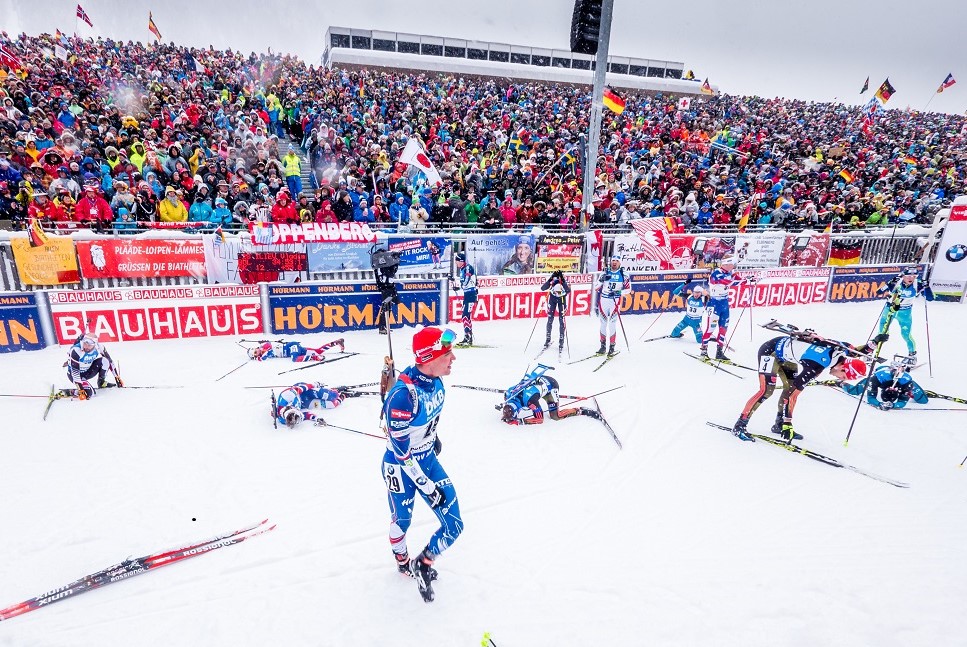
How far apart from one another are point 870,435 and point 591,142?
9.04 m

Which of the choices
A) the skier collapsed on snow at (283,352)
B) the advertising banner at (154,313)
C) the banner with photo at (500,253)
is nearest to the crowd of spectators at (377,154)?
the banner with photo at (500,253)

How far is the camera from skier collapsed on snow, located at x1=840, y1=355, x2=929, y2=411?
8.00 metres

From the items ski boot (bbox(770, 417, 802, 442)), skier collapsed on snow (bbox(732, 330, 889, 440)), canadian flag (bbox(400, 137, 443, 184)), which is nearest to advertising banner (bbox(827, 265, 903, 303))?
skier collapsed on snow (bbox(732, 330, 889, 440))

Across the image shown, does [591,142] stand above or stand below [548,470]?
above

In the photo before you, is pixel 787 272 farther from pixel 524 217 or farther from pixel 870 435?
pixel 870 435

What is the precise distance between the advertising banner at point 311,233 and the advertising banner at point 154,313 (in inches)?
57.5

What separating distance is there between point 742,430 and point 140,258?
41.2 ft

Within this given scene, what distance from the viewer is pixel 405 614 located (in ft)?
13.6

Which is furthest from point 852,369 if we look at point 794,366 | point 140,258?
point 140,258

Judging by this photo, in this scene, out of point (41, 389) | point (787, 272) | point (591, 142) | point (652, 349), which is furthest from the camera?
point (787, 272)

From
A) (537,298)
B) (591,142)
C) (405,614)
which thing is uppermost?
(591,142)

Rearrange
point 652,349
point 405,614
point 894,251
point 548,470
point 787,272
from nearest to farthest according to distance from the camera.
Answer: point 405,614
point 548,470
point 652,349
point 787,272
point 894,251

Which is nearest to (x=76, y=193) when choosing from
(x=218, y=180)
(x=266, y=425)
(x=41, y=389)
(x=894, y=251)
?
(x=218, y=180)

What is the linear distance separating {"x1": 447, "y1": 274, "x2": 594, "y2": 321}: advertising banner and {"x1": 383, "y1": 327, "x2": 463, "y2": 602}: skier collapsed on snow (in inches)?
326
